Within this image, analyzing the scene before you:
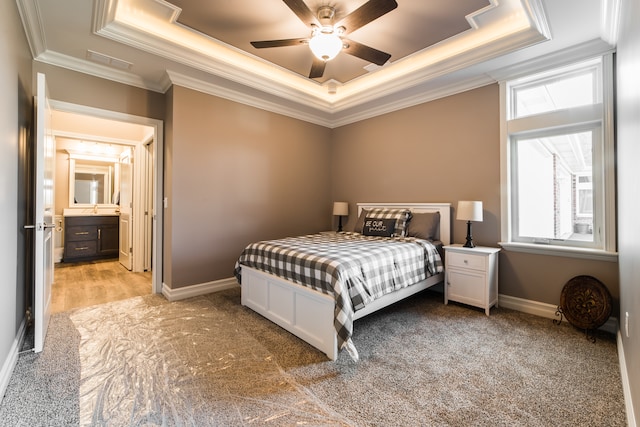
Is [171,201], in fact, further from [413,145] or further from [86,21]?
[413,145]

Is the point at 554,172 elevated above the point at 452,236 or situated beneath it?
elevated above

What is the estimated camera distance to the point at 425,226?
3.57 metres

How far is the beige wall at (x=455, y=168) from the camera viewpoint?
2.94 m

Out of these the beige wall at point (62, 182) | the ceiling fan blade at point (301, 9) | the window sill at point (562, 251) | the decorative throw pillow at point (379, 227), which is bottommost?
the window sill at point (562, 251)

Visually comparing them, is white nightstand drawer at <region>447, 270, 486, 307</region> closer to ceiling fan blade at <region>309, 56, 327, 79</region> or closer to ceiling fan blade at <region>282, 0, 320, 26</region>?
ceiling fan blade at <region>309, 56, 327, 79</region>

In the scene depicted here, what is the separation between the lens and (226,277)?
3752 mm

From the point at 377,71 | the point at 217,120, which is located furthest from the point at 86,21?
the point at 377,71

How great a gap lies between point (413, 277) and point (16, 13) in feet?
12.5

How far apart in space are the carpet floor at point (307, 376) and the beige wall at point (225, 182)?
0.94m

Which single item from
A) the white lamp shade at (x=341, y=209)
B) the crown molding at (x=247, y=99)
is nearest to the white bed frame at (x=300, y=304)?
the white lamp shade at (x=341, y=209)

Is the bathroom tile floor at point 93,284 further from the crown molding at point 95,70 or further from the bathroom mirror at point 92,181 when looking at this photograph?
the crown molding at point 95,70

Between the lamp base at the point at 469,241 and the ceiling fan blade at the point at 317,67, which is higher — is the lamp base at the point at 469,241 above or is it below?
below

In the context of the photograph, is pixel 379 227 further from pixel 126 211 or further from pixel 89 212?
pixel 89 212

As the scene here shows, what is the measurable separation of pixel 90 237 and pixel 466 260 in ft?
20.8
